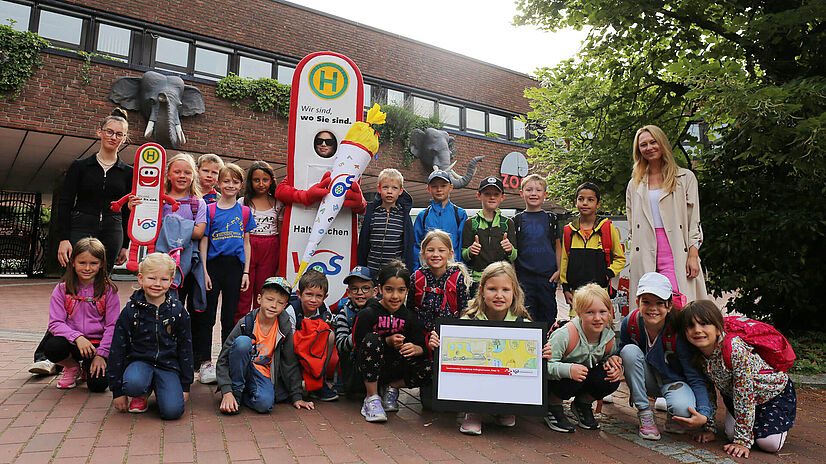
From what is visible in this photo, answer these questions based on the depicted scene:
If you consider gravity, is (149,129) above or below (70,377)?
above

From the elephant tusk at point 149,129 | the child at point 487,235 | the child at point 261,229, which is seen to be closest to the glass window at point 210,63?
the elephant tusk at point 149,129

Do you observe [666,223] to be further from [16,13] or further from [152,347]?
[16,13]

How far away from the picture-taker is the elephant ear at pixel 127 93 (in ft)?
36.5

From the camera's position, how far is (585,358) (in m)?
3.31

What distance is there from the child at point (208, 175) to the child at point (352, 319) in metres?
1.47

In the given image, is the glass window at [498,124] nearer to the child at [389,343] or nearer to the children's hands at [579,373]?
the child at [389,343]

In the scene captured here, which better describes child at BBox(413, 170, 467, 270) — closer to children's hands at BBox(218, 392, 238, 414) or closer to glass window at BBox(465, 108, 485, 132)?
children's hands at BBox(218, 392, 238, 414)

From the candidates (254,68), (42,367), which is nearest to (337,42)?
(254,68)

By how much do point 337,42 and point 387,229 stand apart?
1297 cm

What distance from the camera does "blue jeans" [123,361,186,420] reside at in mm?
3143

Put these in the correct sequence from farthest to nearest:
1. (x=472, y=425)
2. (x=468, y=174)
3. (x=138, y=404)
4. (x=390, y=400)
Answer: (x=468, y=174), (x=390, y=400), (x=138, y=404), (x=472, y=425)

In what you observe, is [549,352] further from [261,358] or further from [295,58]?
[295,58]

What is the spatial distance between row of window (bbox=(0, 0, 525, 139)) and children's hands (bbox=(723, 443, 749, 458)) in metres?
6.85

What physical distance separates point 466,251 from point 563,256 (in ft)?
2.73
